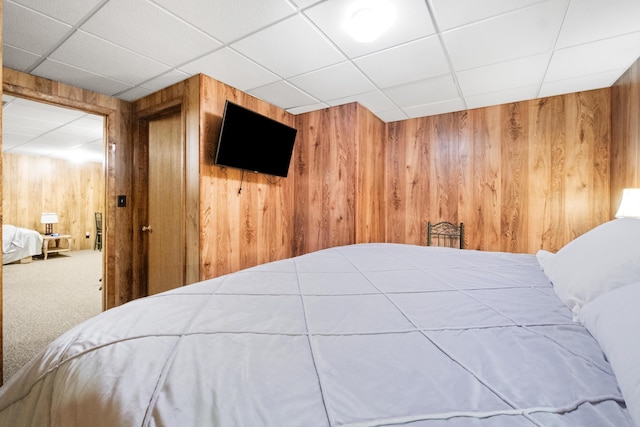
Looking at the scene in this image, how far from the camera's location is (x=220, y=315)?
0.85 m

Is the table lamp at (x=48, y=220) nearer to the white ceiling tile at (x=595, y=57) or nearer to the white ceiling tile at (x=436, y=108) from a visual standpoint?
the white ceiling tile at (x=436, y=108)

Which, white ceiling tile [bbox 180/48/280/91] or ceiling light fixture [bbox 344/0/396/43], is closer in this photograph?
ceiling light fixture [bbox 344/0/396/43]

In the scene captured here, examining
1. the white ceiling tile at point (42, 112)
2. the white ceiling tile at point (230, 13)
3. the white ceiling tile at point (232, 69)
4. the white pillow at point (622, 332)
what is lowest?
the white pillow at point (622, 332)

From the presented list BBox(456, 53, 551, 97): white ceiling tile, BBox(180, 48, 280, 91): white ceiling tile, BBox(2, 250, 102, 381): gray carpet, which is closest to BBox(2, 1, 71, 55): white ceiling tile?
BBox(180, 48, 280, 91): white ceiling tile

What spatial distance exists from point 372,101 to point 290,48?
4.92 feet

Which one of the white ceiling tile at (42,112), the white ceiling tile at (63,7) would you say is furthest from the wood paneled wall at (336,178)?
the white ceiling tile at (42,112)

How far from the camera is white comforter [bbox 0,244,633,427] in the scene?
48 centimetres

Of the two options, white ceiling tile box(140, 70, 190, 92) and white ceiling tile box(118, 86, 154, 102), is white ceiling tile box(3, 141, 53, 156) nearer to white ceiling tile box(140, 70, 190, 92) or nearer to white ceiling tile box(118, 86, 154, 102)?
white ceiling tile box(118, 86, 154, 102)

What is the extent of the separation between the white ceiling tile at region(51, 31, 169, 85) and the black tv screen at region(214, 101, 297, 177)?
767 mm

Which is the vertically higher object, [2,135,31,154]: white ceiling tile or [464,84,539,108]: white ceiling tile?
[2,135,31,154]: white ceiling tile

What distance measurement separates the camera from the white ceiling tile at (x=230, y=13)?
5.73 ft

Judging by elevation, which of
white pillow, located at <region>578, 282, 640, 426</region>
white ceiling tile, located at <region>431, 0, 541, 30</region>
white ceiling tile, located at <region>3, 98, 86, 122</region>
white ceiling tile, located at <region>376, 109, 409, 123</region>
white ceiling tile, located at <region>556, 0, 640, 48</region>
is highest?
white ceiling tile, located at <region>3, 98, 86, 122</region>

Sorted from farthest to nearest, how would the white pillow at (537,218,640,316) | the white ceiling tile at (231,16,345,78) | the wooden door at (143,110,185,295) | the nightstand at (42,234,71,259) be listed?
the nightstand at (42,234,71,259)
the wooden door at (143,110,185,295)
the white ceiling tile at (231,16,345,78)
the white pillow at (537,218,640,316)

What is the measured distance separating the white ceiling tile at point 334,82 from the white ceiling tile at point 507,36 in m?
0.87
